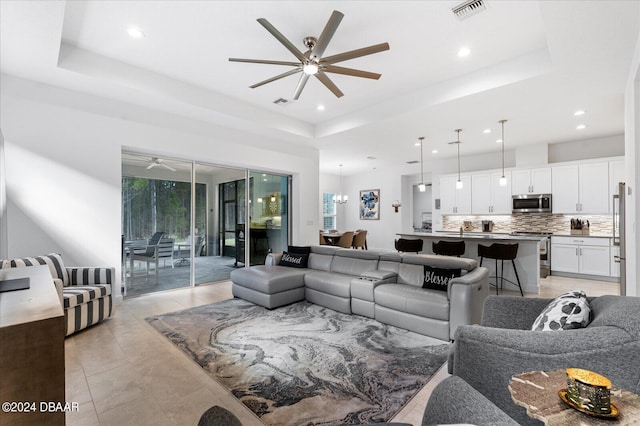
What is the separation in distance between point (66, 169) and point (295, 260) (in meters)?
3.40

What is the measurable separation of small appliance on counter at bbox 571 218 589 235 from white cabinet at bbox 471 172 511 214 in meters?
1.23

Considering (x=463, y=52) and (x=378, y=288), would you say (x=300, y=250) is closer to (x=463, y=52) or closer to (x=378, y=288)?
(x=378, y=288)

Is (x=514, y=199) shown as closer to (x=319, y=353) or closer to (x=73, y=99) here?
(x=319, y=353)

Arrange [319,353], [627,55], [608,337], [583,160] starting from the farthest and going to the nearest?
[583,160]
[627,55]
[319,353]
[608,337]

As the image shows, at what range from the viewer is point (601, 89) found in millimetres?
3971

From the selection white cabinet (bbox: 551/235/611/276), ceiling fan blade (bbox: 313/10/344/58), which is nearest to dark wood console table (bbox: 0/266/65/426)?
ceiling fan blade (bbox: 313/10/344/58)

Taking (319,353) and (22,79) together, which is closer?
(319,353)

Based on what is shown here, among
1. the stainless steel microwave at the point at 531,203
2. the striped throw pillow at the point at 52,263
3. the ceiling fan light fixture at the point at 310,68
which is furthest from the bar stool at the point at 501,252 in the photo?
the striped throw pillow at the point at 52,263

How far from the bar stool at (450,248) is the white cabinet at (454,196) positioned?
3.25m

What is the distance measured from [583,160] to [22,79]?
9589 millimetres

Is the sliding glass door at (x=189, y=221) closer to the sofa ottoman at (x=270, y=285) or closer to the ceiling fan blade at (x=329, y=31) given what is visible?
the sofa ottoman at (x=270, y=285)

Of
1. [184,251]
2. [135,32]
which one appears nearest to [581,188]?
[184,251]

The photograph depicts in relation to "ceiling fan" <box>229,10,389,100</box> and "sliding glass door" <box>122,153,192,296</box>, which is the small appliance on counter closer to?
"ceiling fan" <box>229,10,389,100</box>

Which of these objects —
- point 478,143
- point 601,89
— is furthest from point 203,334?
point 478,143
